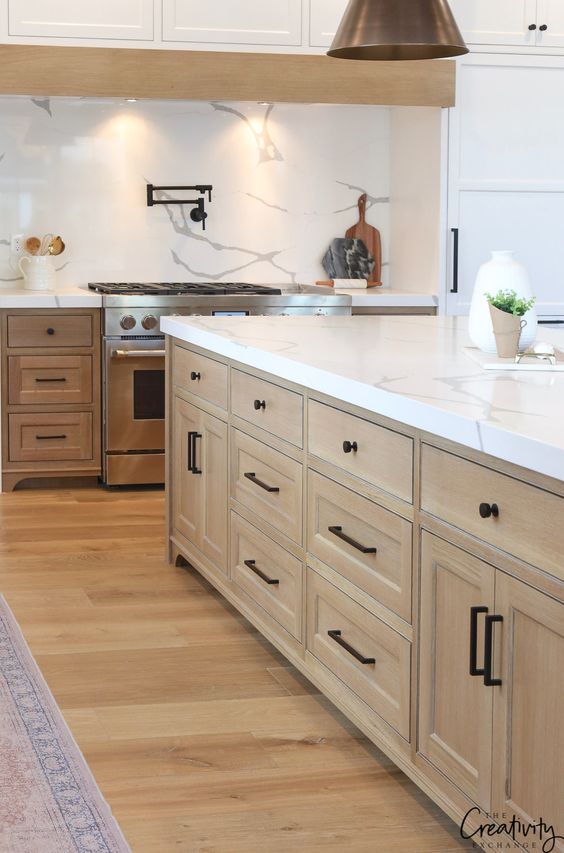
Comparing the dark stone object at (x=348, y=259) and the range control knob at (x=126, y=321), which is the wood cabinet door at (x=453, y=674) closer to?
the range control knob at (x=126, y=321)

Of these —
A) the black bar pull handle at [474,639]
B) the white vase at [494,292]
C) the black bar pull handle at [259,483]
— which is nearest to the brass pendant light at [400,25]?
the white vase at [494,292]

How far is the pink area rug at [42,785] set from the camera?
2.16 metres

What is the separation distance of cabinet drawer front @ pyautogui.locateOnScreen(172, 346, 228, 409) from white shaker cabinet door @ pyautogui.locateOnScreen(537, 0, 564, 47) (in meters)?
2.66

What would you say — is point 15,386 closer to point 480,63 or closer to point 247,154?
point 247,154

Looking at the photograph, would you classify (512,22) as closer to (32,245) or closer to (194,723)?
(32,245)

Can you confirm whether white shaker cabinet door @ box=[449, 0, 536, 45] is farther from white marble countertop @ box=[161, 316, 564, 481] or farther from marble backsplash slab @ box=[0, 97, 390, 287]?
white marble countertop @ box=[161, 316, 564, 481]

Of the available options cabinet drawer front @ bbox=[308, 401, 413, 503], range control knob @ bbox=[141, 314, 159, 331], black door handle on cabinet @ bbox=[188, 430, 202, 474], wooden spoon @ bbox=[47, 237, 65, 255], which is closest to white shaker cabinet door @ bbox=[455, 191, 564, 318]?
range control knob @ bbox=[141, 314, 159, 331]

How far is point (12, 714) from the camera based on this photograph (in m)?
2.78

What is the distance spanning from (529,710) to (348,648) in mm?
808

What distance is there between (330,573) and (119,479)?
286 centimetres

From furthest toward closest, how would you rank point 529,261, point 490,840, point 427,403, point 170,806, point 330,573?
point 529,261, point 330,573, point 170,806, point 427,403, point 490,840

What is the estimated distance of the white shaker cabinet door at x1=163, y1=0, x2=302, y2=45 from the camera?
5.21 m

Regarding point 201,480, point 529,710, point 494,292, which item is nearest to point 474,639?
point 529,710

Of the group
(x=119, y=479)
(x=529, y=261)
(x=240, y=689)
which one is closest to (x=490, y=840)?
(x=240, y=689)
